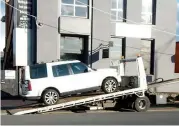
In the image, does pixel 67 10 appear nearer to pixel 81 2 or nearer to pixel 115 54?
pixel 81 2

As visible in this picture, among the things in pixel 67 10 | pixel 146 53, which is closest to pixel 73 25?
pixel 67 10

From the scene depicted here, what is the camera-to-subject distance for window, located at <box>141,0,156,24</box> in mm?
24594

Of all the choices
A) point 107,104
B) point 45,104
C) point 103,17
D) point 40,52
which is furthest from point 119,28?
point 45,104

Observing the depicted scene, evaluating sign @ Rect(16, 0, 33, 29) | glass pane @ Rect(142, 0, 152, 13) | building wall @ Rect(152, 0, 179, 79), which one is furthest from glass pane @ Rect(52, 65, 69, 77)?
glass pane @ Rect(142, 0, 152, 13)

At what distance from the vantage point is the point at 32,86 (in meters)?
14.7

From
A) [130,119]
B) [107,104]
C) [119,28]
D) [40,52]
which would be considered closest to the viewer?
[130,119]

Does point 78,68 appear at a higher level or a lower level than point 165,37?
lower

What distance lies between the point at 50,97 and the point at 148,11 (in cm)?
1236

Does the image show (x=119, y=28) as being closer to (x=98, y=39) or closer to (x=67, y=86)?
(x=98, y=39)

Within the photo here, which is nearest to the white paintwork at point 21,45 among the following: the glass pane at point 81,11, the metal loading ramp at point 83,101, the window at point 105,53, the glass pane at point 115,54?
the glass pane at point 81,11

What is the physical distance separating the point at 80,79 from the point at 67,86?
0.63 meters

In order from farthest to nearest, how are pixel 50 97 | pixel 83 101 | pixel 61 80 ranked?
pixel 61 80 → pixel 50 97 → pixel 83 101

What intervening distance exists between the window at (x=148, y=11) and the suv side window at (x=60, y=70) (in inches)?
427

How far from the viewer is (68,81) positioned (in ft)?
49.6
